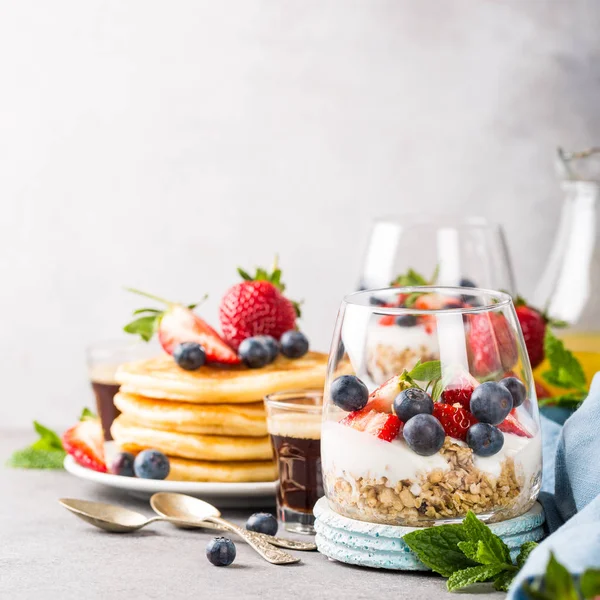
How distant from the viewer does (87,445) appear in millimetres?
1917

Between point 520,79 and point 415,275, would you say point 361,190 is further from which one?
point 415,275

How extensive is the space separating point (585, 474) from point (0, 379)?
6.78 feet

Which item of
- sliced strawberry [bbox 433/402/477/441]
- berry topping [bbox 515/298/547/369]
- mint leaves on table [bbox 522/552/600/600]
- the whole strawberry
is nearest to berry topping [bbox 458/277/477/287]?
berry topping [bbox 515/298/547/369]

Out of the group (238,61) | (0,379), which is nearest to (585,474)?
(238,61)

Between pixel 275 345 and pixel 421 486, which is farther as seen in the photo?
pixel 275 345

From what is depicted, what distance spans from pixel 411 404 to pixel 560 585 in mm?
340

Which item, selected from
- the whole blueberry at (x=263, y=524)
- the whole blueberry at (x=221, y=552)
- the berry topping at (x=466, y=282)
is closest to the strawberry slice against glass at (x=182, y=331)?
the whole blueberry at (x=263, y=524)

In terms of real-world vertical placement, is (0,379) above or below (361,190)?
below

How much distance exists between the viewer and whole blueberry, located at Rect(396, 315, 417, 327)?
1308mm

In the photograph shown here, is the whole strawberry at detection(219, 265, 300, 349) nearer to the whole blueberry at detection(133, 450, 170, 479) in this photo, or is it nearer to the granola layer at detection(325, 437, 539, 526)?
the whole blueberry at detection(133, 450, 170, 479)

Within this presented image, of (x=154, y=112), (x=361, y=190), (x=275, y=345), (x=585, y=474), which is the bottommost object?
(x=585, y=474)

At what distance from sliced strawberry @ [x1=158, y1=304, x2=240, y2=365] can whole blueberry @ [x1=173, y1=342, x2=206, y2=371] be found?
4 cm

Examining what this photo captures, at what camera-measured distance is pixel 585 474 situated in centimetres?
138

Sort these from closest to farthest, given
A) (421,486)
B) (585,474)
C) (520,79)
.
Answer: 1. (421,486)
2. (585,474)
3. (520,79)
